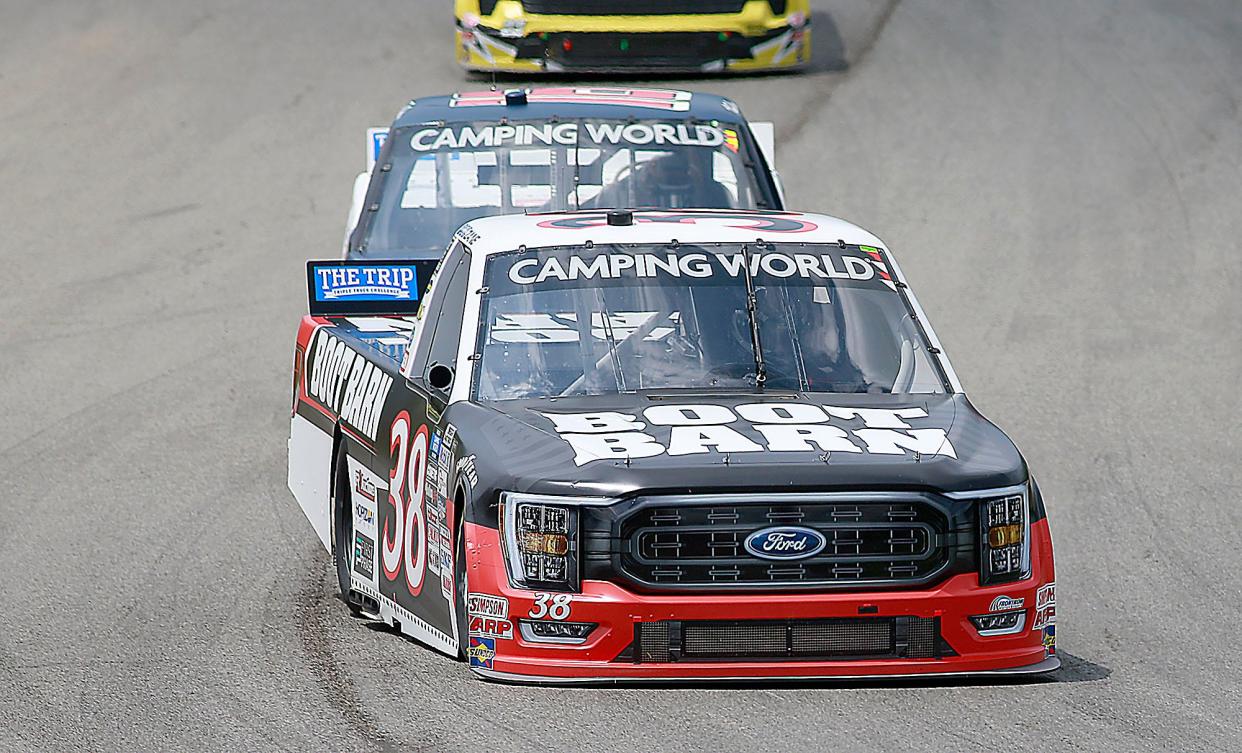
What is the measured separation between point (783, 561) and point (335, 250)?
390 inches

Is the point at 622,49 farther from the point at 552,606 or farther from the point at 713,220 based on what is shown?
the point at 552,606

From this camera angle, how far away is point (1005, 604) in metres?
5.94

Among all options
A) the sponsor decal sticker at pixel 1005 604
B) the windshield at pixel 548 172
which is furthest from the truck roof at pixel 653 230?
the windshield at pixel 548 172

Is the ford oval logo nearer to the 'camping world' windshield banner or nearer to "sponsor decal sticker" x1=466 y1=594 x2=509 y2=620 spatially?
"sponsor decal sticker" x1=466 y1=594 x2=509 y2=620

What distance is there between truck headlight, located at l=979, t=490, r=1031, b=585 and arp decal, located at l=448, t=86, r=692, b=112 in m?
5.47

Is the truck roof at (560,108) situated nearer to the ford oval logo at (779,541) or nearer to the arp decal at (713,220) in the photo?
the arp decal at (713,220)

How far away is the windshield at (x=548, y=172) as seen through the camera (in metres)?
10.6

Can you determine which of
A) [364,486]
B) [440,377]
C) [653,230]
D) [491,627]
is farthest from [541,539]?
[364,486]

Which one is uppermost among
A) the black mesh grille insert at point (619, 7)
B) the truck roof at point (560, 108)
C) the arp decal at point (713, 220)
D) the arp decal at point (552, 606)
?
the arp decal at point (713, 220)

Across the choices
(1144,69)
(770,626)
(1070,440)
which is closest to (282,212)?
(1070,440)

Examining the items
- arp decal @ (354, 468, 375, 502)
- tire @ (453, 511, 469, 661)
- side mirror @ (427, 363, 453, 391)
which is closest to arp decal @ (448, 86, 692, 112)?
arp decal @ (354, 468, 375, 502)

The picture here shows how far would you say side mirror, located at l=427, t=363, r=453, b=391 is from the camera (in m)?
6.61

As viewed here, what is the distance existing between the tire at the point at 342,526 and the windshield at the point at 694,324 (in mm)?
1322

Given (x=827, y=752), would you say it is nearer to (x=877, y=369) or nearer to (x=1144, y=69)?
(x=877, y=369)
